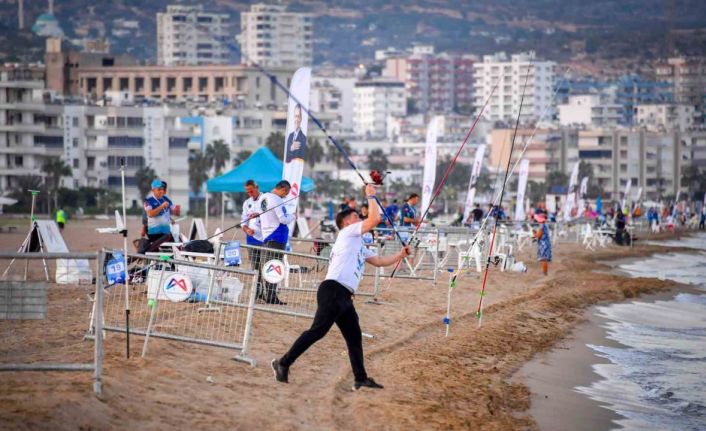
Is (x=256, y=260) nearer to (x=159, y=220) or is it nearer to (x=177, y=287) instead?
(x=159, y=220)

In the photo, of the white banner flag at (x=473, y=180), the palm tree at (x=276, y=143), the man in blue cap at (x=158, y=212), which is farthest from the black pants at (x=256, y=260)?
the palm tree at (x=276, y=143)

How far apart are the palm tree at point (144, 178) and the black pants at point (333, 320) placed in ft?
263

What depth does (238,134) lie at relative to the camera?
12119 centimetres

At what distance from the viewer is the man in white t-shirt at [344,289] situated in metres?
11.5

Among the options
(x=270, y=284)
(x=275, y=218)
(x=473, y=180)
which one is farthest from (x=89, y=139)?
(x=270, y=284)

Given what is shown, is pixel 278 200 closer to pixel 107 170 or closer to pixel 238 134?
pixel 107 170

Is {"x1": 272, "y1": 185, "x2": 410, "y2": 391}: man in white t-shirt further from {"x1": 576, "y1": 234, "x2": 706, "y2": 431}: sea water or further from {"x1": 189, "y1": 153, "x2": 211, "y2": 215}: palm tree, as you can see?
{"x1": 189, "y1": 153, "x2": 211, "y2": 215}: palm tree

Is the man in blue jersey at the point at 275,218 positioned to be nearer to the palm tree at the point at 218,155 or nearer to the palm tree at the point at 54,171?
the palm tree at the point at 54,171

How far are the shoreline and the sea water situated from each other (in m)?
0.15

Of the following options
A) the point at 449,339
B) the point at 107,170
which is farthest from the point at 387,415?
the point at 107,170

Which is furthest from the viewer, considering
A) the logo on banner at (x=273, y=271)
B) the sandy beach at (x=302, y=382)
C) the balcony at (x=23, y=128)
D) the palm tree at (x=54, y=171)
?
the balcony at (x=23, y=128)

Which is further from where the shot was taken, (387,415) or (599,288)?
(599,288)

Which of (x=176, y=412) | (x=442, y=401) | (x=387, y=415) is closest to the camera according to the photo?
(x=176, y=412)

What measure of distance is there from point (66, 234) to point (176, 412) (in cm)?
4032
